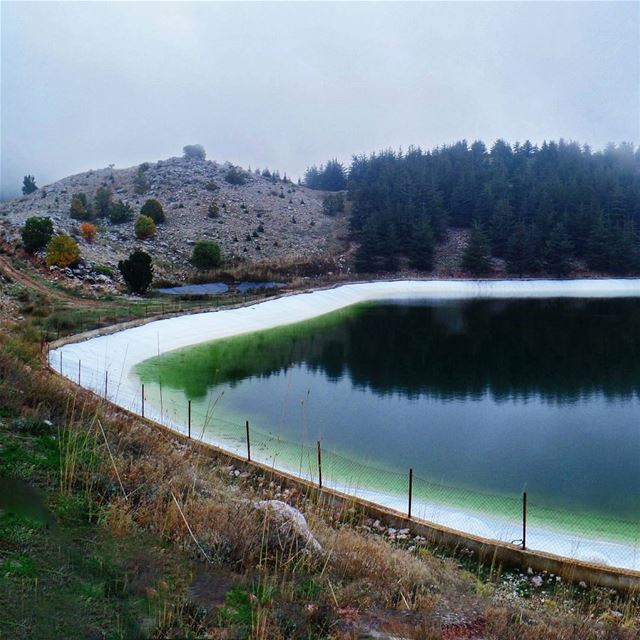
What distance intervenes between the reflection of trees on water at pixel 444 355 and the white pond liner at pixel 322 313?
3.82 feet

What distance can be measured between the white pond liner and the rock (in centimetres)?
370

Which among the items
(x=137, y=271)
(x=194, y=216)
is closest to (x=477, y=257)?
(x=194, y=216)

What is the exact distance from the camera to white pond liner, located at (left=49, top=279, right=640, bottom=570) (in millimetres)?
8648

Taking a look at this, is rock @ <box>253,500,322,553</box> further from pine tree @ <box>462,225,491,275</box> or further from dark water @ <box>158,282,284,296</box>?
pine tree @ <box>462,225,491,275</box>

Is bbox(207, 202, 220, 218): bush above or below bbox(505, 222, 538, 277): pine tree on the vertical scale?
above

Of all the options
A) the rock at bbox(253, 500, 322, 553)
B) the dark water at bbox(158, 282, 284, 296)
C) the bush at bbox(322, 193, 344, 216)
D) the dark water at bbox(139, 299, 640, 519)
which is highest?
the bush at bbox(322, 193, 344, 216)

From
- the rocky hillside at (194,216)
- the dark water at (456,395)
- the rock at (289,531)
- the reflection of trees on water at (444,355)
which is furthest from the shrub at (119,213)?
the rock at (289,531)

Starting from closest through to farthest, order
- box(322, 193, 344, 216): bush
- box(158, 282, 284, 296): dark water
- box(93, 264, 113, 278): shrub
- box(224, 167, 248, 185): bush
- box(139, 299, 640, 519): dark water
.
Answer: box(139, 299, 640, 519): dark water
box(93, 264, 113, 278): shrub
box(158, 282, 284, 296): dark water
box(322, 193, 344, 216): bush
box(224, 167, 248, 185): bush

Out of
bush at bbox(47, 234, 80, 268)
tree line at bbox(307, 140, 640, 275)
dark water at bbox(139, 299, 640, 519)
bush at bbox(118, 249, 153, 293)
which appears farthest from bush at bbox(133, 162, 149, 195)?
dark water at bbox(139, 299, 640, 519)

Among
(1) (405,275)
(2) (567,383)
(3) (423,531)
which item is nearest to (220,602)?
(3) (423,531)

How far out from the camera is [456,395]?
58.5 ft

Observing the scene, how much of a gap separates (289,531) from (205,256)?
37.4 metres

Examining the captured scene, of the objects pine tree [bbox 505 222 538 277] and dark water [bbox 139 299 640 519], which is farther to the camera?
pine tree [bbox 505 222 538 277]

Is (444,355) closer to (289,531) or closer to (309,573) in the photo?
(289,531)
